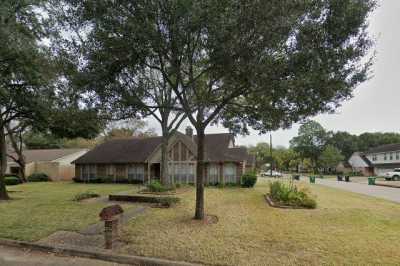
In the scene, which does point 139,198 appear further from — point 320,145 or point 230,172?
point 320,145

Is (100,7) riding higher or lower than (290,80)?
higher

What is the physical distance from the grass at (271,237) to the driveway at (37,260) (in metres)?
0.87

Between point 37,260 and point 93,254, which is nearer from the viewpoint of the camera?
point 37,260

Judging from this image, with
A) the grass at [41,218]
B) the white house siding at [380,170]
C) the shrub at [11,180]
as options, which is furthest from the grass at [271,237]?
the white house siding at [380,170]

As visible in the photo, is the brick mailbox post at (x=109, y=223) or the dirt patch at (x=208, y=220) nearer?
the brick mailbox post at (x=109, y=223)

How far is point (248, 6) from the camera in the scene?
21.0ft

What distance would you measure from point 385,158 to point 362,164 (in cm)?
857

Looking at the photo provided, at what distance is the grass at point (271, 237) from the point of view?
18.8ft

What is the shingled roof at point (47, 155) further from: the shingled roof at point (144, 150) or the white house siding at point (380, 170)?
the white house siding at point (380, 170)

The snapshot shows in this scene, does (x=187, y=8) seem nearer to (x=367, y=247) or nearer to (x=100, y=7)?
(x=100, y=7)

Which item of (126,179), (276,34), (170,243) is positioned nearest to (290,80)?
(276,34)

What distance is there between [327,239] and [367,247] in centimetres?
93

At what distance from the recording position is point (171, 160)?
23.7 m

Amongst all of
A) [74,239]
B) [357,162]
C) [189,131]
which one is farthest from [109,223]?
[357,162]
